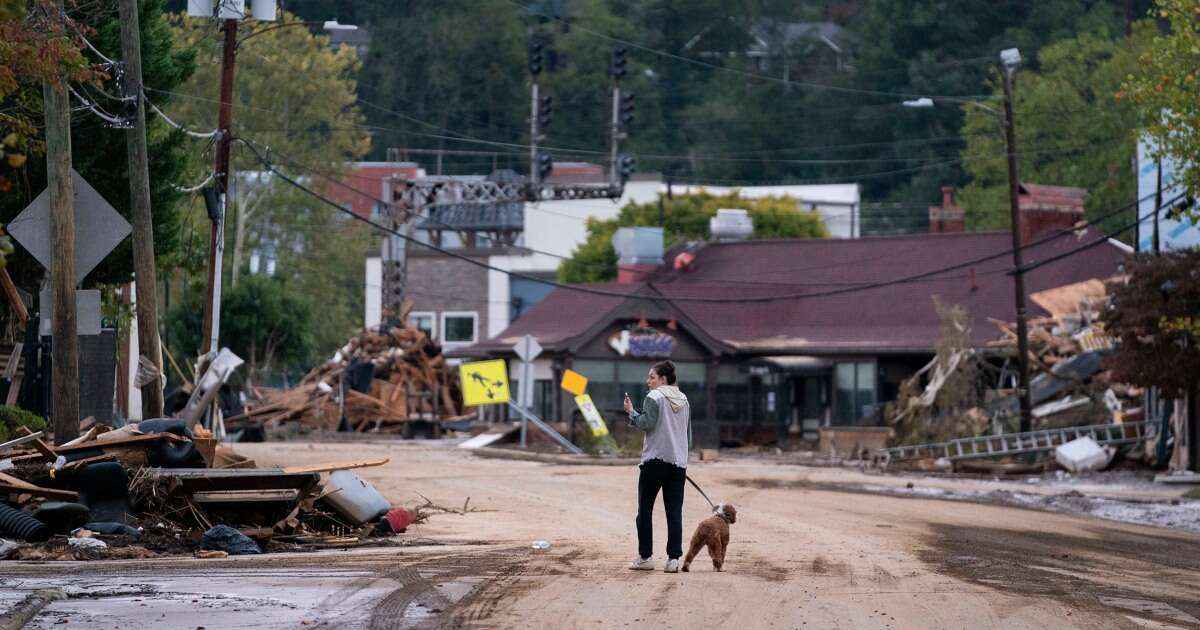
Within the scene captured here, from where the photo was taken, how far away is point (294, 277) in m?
76.8

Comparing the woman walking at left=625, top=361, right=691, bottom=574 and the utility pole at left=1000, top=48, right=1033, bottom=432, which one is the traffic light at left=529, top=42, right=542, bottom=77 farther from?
the woman walking at left=625, top=361, right=691, bottom=574

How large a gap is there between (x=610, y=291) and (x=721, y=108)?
47.2 metres

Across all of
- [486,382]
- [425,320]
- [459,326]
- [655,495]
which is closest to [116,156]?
[486,382]

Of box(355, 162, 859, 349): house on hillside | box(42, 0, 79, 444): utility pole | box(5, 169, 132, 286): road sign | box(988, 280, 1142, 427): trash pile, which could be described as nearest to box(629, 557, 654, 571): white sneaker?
box(5, 169, 132, 286): road sign

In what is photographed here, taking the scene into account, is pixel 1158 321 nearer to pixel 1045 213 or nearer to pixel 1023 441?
pixel 1023 441

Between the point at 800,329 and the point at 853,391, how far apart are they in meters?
3.03

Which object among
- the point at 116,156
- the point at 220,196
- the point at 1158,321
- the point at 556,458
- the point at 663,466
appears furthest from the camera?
the point at 556,458

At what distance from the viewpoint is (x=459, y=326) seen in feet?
252

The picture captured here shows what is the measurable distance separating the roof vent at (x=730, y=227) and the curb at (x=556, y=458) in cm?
2162

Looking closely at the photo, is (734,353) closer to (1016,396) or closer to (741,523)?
(1016,396)

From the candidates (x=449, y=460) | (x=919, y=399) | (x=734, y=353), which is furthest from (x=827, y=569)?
(x=734, y=353)

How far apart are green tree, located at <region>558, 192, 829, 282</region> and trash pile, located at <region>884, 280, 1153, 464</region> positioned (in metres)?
31.4

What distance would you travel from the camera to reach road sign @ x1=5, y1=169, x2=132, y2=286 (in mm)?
18359

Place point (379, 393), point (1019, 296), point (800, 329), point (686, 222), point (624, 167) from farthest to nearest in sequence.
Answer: point (686, 222), point (624, 167), point (379, 393), point (800, 329), point (1019, 296)
